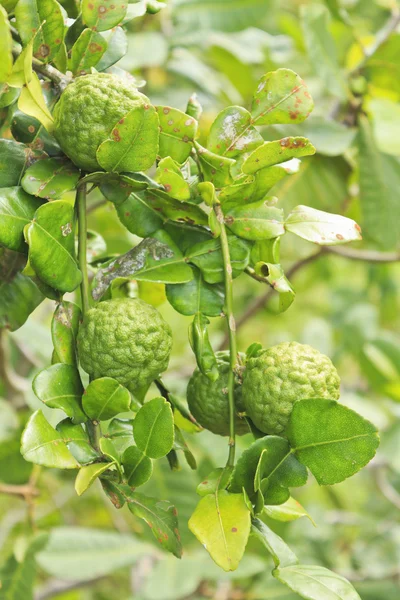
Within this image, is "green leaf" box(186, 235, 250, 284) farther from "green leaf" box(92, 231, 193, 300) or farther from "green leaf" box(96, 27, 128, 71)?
"green leaf" box(96, 27, 128, 71)

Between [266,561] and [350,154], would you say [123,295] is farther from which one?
[266,561]

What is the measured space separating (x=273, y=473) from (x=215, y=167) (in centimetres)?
21

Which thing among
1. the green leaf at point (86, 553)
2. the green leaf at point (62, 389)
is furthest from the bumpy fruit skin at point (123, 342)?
the green leaf at point (86, 553)

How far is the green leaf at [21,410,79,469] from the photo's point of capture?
41 centimetres

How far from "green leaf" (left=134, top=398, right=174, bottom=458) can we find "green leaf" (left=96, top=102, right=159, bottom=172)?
15 centimetres

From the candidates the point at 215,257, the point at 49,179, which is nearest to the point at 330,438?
the point at 215,257

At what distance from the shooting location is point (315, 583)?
17.3 inches

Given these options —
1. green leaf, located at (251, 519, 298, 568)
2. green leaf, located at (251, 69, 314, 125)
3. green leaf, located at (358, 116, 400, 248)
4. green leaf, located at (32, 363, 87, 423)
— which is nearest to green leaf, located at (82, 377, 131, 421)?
green leaf, located at (32, 363, 87, 423)

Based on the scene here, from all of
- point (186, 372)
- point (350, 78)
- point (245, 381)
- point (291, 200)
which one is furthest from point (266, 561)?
point (245, 381)

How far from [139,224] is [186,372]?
83 cm

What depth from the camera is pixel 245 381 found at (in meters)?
0.48

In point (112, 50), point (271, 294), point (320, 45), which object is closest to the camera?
point (112, 50)

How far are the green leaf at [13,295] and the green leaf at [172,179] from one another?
5.8 inches

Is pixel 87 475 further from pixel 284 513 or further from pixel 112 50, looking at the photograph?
pixel 112 50
